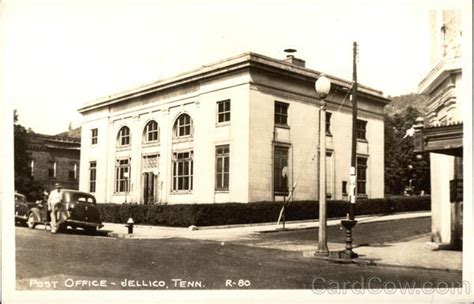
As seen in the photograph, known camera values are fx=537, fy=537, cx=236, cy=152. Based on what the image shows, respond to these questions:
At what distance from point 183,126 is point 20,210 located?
786 cm

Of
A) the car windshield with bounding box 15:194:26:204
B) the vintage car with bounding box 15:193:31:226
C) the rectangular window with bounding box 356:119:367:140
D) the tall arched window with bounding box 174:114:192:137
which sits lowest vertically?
the vintage car with bounding box 15:193:31:226

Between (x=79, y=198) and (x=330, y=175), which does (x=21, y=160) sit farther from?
(x=330, y=175)

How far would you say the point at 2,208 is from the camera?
678cm

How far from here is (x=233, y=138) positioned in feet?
46.5

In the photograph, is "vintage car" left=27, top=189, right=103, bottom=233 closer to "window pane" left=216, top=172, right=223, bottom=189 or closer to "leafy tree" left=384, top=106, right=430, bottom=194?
"window pane" left=216, top=172, right=223, bottom=189

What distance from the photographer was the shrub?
39.0 feet

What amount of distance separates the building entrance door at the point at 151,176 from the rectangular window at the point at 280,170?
3.49 m

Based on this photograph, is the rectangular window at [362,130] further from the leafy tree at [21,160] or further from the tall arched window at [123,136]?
the leafy tree at [21,160]

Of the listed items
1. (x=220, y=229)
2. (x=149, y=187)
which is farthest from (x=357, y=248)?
(x=149, y=187)

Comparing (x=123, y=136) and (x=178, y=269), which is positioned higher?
(x=123, y=136)

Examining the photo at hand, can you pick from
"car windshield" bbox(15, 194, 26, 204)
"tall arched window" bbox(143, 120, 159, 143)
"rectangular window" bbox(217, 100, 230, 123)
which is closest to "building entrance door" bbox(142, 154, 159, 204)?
"tall arched window" bbox(143, 120, 159, 143)

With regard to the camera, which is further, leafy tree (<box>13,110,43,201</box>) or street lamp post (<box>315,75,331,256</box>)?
street lamp post (<box>315,75,331,256</box>)

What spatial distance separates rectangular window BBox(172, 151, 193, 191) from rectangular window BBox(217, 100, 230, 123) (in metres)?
1.38

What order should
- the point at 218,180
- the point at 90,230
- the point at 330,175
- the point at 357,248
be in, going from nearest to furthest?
the point at 357,248, the point at 90,230, the point at 330,175, the point at 218,180
